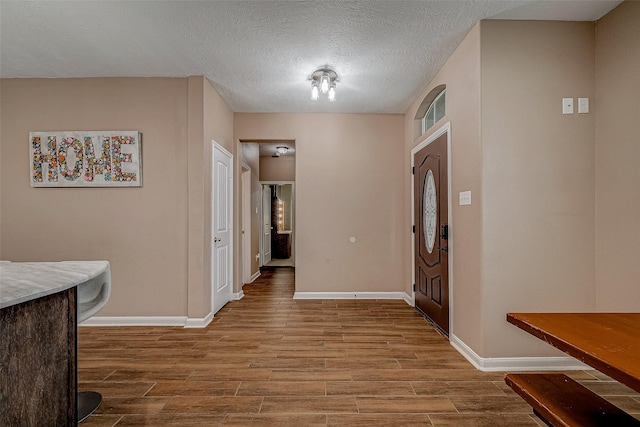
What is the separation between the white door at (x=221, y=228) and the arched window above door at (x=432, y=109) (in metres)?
2.57

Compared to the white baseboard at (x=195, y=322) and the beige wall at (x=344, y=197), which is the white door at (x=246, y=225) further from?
the white baseboard at (x=195, y=322)

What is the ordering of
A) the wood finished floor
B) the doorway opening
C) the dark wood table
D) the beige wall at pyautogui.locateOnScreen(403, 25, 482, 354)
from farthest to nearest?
1. the doorway opening
2. the beige wall at pyautogui.locateOnScreen(403, 25, 482, 354)
3. the wood finished floor
4. the dark wood table

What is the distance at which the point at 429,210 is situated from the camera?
376 cm

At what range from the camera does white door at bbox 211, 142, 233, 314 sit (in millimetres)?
3889

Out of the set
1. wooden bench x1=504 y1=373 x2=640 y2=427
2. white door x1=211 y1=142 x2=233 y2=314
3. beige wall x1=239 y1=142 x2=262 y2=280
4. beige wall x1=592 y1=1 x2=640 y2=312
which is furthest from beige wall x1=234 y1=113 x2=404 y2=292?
wooden bench x1=504 y1=373 x2=640 y2=427

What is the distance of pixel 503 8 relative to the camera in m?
2.38

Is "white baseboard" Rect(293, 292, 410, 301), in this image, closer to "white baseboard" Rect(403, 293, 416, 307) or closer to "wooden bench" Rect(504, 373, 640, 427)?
"white baseboard" Rect(403, 293, 416, 307)

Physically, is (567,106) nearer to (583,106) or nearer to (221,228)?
(583,106)

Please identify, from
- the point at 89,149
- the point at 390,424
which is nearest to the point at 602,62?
the point at 390,424

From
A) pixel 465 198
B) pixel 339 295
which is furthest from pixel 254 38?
pixel 339 295

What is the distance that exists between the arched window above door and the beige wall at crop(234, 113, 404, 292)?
1.78 feet

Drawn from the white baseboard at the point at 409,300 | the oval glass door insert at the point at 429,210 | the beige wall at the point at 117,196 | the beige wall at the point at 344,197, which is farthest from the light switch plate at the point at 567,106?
the beige wall at the point at 117,196

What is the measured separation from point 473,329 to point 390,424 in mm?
1177

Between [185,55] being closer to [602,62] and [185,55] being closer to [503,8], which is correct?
[503,8]
